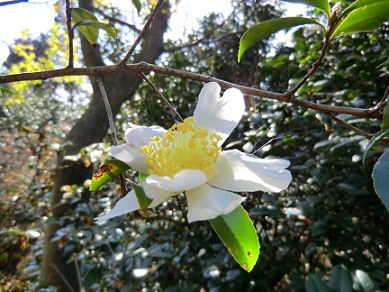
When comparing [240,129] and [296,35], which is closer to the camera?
[296,35]

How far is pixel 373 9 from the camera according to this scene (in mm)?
541

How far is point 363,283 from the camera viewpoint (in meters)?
1.14

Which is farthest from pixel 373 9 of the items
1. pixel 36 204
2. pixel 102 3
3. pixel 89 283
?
pixel 102 3

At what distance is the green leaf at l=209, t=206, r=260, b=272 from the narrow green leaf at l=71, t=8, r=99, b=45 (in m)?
0.52

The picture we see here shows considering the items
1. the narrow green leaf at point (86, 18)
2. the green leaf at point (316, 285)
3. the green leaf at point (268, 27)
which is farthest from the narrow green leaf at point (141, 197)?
the green leaf at point (316, 285)

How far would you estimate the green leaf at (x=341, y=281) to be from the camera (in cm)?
111

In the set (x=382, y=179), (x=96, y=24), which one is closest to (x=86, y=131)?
(x=96, y=24)

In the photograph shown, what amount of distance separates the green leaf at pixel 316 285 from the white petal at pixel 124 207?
91cm

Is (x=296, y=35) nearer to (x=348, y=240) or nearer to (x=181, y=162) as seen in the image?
(x=348, y=240)

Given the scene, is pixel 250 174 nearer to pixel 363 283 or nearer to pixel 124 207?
pixel 124 207

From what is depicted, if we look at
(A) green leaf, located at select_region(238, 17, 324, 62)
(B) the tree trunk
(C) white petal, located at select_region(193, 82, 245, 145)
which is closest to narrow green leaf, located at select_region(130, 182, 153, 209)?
(C) white petal, located at select_region(193, 82, 245, 145)

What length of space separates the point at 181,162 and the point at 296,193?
5.20 feet

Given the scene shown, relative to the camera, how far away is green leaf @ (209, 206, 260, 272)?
17.9 inches

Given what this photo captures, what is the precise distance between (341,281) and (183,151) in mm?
862
